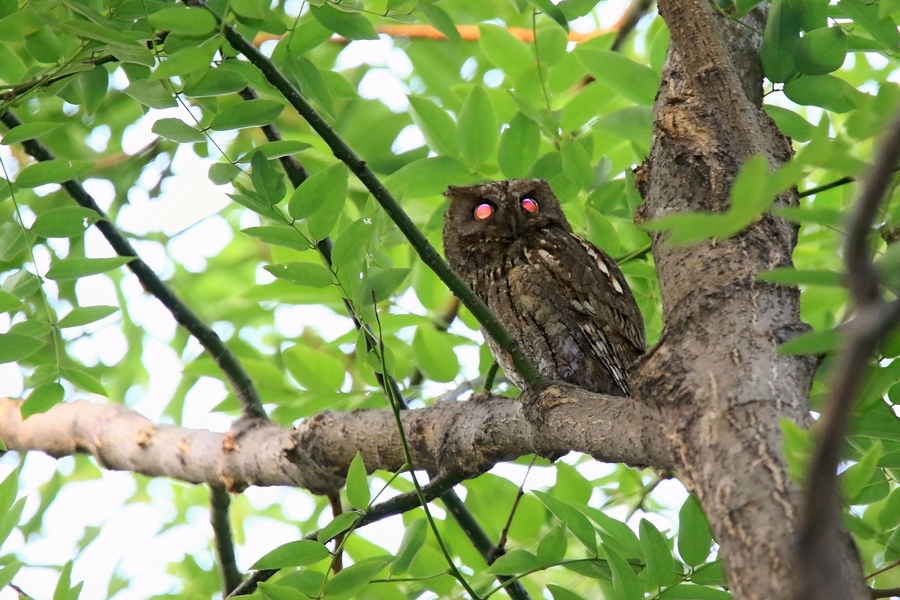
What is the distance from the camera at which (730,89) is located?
61.9 inches

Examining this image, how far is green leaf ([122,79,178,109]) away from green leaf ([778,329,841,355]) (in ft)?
3.68

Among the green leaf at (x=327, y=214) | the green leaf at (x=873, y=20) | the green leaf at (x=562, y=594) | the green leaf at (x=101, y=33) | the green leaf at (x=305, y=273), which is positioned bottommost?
the green leaf at (x=562, y=594)

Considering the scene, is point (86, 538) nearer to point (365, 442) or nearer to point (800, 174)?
point (365, 442)

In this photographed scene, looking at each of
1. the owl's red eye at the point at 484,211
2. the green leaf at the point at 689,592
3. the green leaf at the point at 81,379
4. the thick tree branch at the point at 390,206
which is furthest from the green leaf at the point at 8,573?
the owl's red eye at the point at 484,211

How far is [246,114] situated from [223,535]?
1.21 m

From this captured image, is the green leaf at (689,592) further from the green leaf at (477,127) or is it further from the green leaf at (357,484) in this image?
the green leaf at (477,127)

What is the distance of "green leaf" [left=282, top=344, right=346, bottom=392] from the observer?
2.14 meters

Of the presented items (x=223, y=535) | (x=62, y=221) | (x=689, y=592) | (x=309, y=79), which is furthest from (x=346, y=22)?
(x=223, y=535)

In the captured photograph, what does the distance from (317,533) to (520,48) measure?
1.35 metres

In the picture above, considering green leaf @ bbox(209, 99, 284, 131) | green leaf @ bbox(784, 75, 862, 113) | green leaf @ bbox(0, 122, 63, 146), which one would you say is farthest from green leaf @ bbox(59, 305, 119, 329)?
green leaf @ bbox(784, 75, 862, 113)

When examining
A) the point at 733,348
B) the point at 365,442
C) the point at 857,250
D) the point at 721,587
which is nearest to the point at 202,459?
the point at 365,442

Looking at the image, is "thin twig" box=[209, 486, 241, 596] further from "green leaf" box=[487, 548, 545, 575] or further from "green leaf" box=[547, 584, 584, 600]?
"green leaf" box=[547, 584, 584, 600]

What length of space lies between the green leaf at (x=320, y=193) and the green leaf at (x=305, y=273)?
0.30 ft

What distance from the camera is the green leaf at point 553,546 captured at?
151 cm
